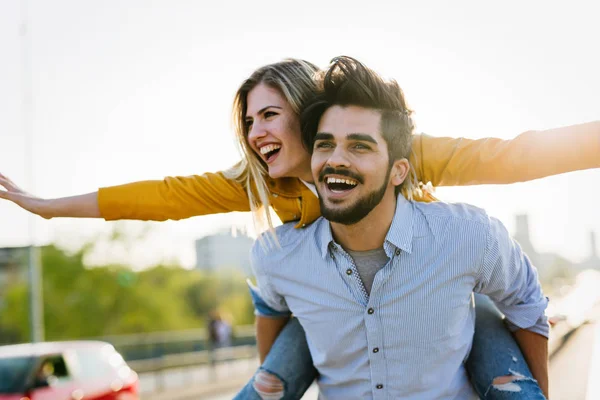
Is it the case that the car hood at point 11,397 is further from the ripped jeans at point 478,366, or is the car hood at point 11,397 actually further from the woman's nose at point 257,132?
the woman's nose at point 257,132

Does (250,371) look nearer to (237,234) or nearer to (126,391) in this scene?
(126,391)

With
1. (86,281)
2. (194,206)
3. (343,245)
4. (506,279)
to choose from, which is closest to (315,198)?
(343,245)

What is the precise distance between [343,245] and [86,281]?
5209cm

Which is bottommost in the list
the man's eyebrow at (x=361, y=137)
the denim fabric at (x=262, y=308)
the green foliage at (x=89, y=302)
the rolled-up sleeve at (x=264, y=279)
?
the green foliage at (x=89, y=302)

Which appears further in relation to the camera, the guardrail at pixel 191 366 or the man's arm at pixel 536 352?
the guardrail at pixel 191 366

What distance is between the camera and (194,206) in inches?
163

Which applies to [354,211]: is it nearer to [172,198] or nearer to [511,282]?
[511,282]

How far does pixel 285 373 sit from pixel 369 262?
0.80 meters

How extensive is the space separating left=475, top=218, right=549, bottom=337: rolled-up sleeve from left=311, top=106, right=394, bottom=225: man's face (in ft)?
1.67

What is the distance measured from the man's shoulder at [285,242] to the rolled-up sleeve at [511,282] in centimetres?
75

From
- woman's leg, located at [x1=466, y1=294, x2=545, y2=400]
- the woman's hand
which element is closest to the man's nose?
woman's leg, located at [x1=466, y1=294, x2=545, y2=400]

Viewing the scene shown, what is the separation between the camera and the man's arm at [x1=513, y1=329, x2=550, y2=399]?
12.2 ft

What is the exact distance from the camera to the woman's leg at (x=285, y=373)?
388cm

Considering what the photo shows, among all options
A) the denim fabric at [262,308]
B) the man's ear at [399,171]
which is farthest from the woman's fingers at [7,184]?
the man's ear at [399,171]
